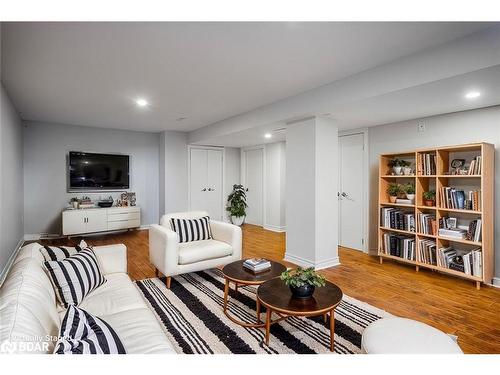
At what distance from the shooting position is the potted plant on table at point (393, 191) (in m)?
3.86

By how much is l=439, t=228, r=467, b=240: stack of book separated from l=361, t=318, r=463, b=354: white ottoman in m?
2.28

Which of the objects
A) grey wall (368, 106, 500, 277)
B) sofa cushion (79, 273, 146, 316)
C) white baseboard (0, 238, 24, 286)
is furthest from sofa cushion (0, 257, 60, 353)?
grey wall (368, 106, 500, 277)

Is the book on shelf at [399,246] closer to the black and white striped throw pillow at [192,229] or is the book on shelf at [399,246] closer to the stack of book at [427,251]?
the stack of book at [427,251]

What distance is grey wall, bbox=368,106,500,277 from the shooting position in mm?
3105

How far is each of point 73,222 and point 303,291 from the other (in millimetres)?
4889

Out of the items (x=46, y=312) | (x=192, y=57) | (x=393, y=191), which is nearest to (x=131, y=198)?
(x=192, y=57)

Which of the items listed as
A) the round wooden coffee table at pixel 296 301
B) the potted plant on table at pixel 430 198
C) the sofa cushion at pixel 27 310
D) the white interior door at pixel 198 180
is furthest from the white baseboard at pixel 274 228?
the sofa cushion at pixel 27 310

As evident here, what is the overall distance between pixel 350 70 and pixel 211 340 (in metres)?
2.66

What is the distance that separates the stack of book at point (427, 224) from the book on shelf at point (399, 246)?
0.22m

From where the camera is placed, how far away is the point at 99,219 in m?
5.39

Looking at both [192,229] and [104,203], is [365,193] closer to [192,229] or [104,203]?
[192,229]
